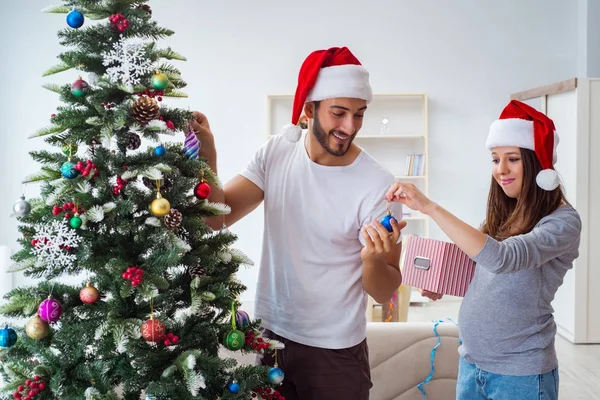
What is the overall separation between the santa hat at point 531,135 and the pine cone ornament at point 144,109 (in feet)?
3.62

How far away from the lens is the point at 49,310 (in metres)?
1.29

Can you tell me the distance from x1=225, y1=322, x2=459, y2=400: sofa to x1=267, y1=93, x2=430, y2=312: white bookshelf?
12.1 ft

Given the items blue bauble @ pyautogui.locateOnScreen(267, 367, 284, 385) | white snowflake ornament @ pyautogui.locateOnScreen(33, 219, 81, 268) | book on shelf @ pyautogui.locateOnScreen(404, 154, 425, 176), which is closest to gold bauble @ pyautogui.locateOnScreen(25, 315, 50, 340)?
white snowflake ornament @ pyautogui.locateOnScreen(33, 219, 81, 268)

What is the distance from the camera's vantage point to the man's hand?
162 centimetres

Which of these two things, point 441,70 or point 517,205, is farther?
point 441,70

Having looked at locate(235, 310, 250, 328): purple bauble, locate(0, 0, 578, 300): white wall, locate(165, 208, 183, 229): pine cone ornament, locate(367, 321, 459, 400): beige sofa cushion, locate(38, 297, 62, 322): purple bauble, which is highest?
locate(0, 0, 578, 300): white wall

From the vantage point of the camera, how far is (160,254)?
4.42ft

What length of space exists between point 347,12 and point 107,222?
5.57m

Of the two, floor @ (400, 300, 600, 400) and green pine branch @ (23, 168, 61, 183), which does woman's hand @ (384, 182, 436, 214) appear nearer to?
green pine branch @ (23, 168, 61, 183)

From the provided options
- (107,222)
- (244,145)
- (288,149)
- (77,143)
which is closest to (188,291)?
(107,222)

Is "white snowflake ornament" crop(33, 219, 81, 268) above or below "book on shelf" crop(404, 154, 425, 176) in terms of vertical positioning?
below

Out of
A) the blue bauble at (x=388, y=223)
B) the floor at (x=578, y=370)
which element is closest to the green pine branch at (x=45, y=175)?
the blue bauble at (x=388, y=223)

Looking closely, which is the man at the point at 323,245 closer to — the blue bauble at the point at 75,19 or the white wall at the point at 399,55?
the blue bauble at the point at 75,19

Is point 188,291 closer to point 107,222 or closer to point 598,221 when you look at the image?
point 107,222
